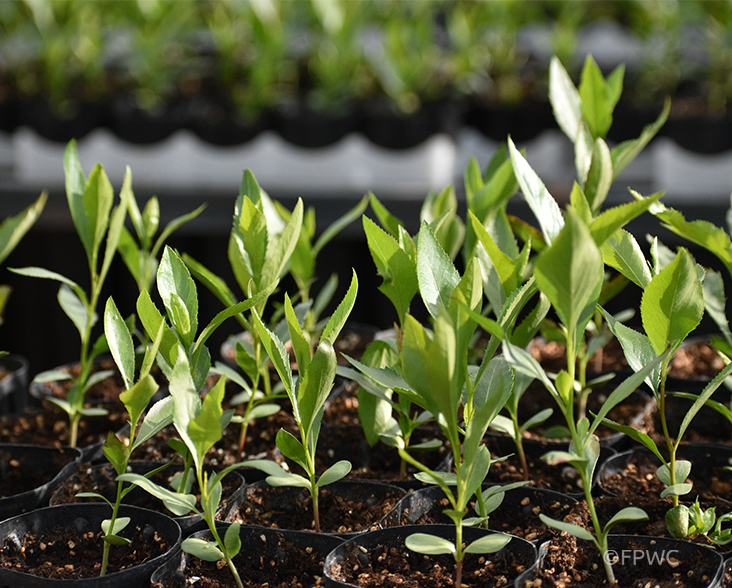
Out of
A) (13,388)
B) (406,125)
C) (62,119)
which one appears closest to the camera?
(13,388)

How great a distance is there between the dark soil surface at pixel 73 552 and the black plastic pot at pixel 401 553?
0.14 meters

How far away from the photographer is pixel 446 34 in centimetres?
269

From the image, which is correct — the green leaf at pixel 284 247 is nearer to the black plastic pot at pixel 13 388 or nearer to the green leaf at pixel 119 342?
the green leaf at pixel 119 342

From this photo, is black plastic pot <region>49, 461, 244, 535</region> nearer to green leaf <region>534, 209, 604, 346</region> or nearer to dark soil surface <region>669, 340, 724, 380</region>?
green leaf <region>534, 209, 604, 346</region>

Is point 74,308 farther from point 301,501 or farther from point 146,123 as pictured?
point 146,123

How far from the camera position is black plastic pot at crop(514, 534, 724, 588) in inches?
20.5

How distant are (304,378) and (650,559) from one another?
0.88 ft

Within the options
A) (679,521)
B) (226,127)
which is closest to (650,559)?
(679,521)

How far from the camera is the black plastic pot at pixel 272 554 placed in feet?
1.84

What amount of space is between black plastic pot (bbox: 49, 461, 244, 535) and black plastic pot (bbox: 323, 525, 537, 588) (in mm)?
149

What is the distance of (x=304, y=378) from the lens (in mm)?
555

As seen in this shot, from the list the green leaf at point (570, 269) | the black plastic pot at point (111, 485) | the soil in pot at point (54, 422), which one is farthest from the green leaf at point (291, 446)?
the soil in pot at point (54, 422)

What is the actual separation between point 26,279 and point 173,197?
1.25 ft

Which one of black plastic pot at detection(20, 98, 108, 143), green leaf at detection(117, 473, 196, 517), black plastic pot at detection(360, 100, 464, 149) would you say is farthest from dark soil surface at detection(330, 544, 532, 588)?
black plastic pot at detection(20, 98, 108, 143)
